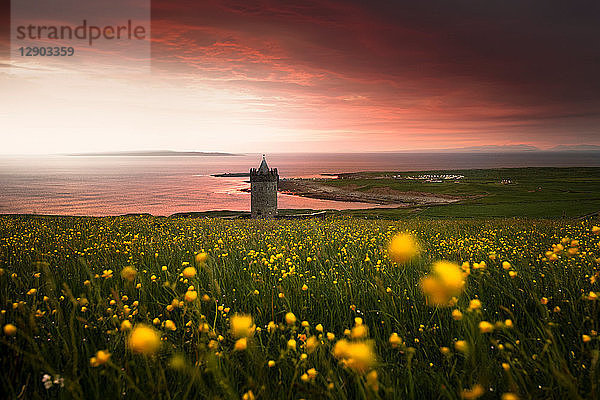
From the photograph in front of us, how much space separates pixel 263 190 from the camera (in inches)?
1977

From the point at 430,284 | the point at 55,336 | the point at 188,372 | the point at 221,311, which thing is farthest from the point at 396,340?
the point at 55,336

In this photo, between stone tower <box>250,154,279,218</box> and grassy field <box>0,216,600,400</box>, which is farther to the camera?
stone tower <box>250,154,279,218</box>

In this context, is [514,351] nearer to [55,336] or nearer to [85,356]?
[85,356]

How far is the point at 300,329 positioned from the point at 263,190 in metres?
46.9

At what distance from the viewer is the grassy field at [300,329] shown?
2.30m

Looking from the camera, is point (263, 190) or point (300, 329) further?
point (263, 190)

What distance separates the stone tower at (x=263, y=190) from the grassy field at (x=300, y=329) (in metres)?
42.7

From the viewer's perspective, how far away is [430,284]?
7.88 feet

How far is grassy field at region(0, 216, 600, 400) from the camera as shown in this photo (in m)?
2.30

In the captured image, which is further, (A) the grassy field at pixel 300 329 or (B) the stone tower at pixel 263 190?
(B) the stone tower at pixel 263 190

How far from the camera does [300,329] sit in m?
3.66

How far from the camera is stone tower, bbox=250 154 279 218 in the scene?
4984 centimetres

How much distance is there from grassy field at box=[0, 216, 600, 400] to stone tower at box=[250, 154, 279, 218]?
140 ft

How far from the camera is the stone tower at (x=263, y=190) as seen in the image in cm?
4984
